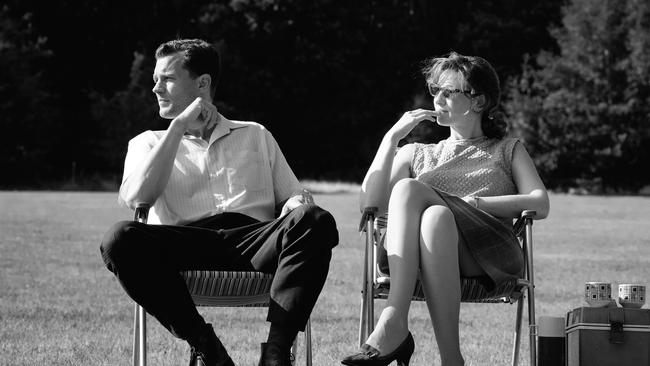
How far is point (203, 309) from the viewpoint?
265 inches

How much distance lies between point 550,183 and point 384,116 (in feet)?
22.0

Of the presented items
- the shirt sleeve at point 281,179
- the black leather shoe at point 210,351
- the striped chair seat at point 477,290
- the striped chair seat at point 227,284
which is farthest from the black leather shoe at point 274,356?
the shirt sleeve at point 281,179

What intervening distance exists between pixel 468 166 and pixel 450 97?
12.0 inches

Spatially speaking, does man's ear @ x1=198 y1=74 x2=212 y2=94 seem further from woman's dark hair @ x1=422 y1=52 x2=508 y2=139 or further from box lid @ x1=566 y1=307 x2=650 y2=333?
box lid @ x1=566 y1=307 x2=650 y2=333

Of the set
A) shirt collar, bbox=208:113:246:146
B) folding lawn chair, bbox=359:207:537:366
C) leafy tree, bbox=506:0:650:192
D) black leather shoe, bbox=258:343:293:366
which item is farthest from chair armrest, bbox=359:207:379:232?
leafy tree, bbox=506:0:650:192

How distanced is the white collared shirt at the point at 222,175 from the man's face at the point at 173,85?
126 mm

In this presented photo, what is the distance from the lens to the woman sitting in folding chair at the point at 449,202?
3840mm

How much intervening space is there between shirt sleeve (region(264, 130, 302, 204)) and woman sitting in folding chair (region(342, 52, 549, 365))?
12.1 inches

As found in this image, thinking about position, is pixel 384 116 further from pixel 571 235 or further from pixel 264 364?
pixel 264 364

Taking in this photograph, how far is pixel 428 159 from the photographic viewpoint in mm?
4598

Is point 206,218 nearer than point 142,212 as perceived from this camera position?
No

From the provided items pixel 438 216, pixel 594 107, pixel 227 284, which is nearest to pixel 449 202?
pixel 438 216

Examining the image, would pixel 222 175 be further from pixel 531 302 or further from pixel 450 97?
pixel 531 302

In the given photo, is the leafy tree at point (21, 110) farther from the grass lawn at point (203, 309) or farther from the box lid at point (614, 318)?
the box lid at point (614, 318)
